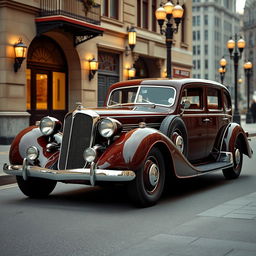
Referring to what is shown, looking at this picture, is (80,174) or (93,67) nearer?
(80,174)

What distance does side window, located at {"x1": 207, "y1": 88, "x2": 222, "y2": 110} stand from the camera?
9.86m

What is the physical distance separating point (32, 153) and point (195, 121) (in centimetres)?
295

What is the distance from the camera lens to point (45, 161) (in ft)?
25.1

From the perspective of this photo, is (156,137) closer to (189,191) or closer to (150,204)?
(150,204)

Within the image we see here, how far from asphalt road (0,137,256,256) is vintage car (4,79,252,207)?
36 centimetres

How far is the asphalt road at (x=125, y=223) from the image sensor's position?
5.00 m

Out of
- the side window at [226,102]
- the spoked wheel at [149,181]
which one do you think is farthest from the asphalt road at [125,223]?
the side window at [226,102]

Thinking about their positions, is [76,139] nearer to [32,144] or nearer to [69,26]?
[32,144]

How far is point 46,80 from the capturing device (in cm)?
2152

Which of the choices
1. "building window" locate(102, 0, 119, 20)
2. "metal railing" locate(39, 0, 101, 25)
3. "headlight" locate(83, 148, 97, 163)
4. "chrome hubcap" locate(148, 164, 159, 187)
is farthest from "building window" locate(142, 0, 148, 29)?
"headlight" locate(83, 148, 97, 163)

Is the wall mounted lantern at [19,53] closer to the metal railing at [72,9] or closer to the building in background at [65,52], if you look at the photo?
the building in background at [65,52]

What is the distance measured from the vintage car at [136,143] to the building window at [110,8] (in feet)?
49.1

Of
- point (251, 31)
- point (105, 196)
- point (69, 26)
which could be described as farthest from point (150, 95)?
point (251, 31)

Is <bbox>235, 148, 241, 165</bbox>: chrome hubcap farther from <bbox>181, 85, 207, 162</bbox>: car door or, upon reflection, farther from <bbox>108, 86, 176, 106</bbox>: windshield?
<bbox>108, 86, 176, 106</bbox>: windshield
